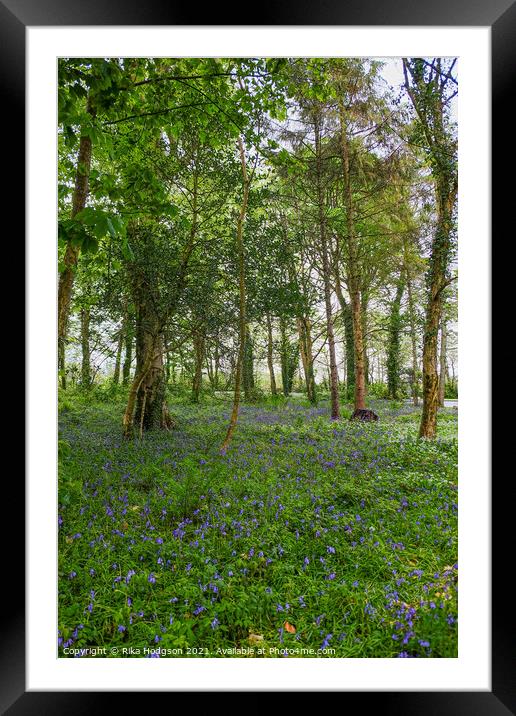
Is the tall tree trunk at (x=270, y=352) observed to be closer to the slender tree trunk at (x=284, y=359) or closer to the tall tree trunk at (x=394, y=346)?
the slender tree trunk at (x=284, y=359)

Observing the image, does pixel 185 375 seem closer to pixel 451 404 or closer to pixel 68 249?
pixel 68 249

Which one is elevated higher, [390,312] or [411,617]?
[390,312]

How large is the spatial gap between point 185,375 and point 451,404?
1.98m

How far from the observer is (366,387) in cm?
261

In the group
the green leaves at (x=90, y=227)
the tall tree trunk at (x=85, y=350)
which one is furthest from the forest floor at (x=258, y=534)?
the green leaves at (x=90, y=227)

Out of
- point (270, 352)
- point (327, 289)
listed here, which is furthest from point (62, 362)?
point (327, 289)

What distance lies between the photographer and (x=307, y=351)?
259cm

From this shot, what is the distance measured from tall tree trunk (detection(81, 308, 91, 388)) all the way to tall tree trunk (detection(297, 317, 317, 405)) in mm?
1687
